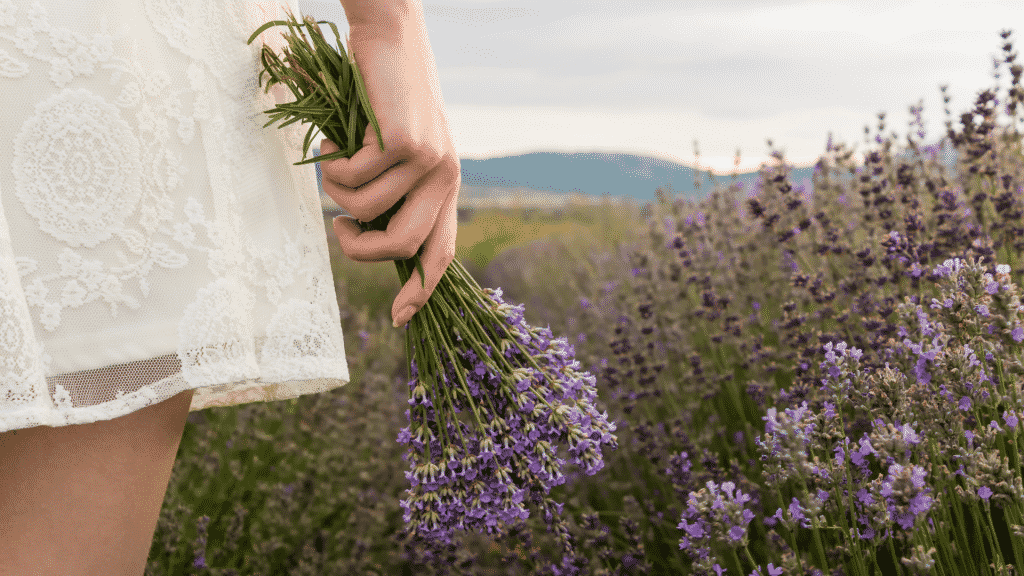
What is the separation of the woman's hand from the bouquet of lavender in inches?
2.3

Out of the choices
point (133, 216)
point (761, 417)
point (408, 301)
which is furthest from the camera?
point (761, 417)

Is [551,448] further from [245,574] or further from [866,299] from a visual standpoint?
[245,574]

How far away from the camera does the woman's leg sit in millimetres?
982

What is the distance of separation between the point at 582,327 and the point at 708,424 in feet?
4.11

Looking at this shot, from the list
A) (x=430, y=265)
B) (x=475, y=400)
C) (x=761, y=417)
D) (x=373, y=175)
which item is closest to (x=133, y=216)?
(x=373, y=175)

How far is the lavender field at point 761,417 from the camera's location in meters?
1.11

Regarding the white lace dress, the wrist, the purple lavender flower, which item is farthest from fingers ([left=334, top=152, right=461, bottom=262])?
the purple lavender flower

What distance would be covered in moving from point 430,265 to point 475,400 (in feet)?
1.00

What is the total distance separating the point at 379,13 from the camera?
1.11 m

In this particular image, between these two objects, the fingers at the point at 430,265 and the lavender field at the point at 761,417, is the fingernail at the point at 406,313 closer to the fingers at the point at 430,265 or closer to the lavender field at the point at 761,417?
the fingers at the point at 430,265

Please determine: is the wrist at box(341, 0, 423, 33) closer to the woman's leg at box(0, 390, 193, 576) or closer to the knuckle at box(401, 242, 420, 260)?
the knuckle at box(401, 242, 420, 260)

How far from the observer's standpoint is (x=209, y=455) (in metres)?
2.53

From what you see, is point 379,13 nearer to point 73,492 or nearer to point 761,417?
point 73,492

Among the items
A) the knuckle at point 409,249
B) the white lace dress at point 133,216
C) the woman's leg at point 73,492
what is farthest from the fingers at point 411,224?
the woman's leg at point 73,492
